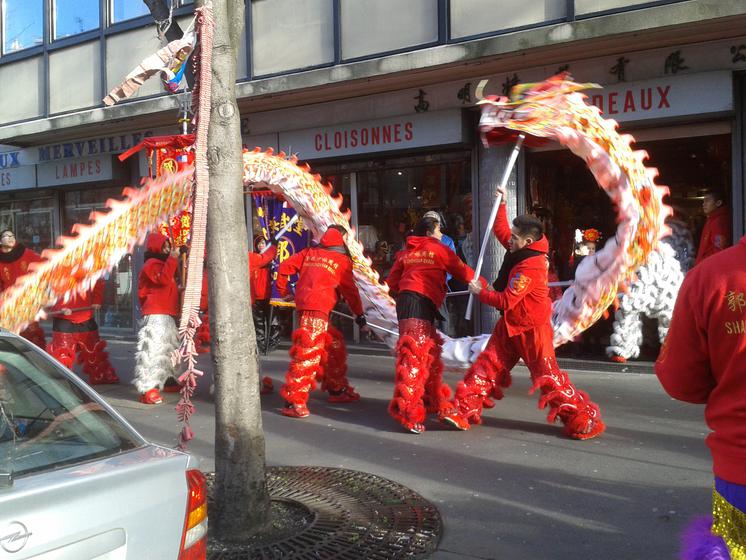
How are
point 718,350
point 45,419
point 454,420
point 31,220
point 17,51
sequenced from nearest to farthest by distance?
point 718,350 < point 45,419 < point 454,420 < point 17,51 < point 31,220

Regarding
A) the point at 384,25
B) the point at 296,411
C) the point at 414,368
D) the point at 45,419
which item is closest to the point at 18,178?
the point at 384,25

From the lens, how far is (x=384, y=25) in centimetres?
1009

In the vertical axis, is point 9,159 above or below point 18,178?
above

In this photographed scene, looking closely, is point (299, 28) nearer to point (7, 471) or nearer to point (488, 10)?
point (488, 10)

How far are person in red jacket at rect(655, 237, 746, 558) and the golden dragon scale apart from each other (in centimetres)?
433

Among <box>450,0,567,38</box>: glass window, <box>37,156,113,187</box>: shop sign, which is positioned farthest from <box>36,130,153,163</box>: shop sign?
<box>450,0,567,38</box>: glass window

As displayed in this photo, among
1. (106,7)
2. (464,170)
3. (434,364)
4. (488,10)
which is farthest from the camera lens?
(106,7)

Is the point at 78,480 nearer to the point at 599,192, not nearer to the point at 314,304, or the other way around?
the point at 314,304

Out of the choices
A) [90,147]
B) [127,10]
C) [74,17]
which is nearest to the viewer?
[127,10]

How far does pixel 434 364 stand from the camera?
20.9ft

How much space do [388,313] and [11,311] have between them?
3206 mm

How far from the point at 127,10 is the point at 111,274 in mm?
4835

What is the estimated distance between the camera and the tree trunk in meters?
3.97

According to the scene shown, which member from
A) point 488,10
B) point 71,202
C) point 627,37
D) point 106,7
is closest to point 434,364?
point 627,37
